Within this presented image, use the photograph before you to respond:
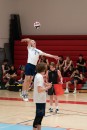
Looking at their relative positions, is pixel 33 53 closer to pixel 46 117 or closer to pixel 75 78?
pixel 46 117

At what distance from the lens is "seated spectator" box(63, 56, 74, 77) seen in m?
21.3

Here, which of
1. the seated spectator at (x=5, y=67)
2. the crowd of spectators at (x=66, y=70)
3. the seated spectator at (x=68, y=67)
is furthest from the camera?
the seated spectator at (x=5, y=67)

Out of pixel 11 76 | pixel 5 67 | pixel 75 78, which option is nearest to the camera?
pixel 75 78

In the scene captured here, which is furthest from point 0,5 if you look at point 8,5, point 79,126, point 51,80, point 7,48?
point 79,126

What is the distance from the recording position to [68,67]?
2128 cm

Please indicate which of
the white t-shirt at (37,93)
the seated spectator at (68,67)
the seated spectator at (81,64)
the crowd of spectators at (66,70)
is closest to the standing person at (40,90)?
the white t-shirt at (37,93)

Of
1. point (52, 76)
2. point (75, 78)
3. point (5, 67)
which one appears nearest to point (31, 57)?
point (52, 76)

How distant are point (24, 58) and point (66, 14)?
451 centimetres

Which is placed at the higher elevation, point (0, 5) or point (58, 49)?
point (0, 5)

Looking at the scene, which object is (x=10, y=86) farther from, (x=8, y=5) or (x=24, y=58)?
(x=8, y=5)

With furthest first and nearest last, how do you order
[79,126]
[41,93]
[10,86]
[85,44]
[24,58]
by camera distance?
[24,58] < [85,44] < [10,86] < [79,126] < [41,93]

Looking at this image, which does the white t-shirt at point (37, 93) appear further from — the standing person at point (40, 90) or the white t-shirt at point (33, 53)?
the white t-shirt at point (33, 53)

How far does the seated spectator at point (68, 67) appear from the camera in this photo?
21297 millimetres

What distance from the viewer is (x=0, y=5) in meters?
24.5
